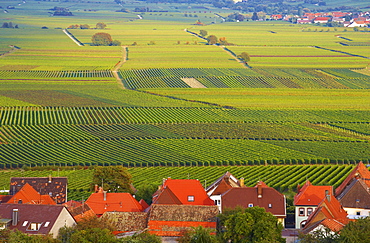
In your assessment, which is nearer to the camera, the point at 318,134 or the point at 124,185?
the point at 124,185

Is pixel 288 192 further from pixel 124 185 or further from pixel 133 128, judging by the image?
pixel 133 128

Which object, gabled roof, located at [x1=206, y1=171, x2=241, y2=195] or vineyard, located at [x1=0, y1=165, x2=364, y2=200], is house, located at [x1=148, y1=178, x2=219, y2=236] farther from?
vineyard, located at [x1=0, y1=165, x2=364, y2=200]

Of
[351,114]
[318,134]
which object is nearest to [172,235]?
[318,134]

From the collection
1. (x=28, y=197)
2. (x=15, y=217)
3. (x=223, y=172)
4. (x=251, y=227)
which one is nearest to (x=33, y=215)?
(x=15, y=217)

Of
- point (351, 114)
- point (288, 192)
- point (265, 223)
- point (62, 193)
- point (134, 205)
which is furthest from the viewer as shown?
point (351, 114)

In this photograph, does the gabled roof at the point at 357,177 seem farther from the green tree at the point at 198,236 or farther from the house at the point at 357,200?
the green tree at the point at 198,236

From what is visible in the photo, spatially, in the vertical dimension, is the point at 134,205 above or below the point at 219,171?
above

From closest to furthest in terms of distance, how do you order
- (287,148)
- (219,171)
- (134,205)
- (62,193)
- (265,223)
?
1. (265,223)
2. (134,205)
3. (62,193)
4. (219,171)
5. (287,148)
